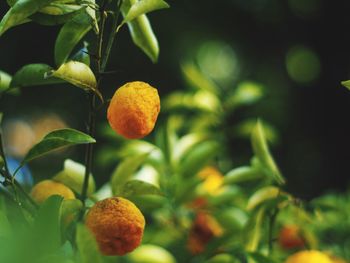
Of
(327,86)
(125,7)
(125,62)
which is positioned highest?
(125,7)

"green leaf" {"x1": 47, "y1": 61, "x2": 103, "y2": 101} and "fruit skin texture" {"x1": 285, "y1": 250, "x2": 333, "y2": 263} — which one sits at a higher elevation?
"green leaf" {"x1": 47, "y1": 61, "x2": 103, "y2": 101}

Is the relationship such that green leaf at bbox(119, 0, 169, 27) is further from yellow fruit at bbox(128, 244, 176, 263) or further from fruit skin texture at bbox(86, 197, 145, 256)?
yellow fruit at bbox(128, 244, 176, 263)

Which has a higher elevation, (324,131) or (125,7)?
(125,7)

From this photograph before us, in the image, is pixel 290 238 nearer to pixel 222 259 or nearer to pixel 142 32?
pixel 222 259

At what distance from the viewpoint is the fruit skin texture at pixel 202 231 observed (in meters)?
1.19

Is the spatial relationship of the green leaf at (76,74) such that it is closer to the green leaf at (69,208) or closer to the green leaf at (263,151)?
the green leaf at (69,208)

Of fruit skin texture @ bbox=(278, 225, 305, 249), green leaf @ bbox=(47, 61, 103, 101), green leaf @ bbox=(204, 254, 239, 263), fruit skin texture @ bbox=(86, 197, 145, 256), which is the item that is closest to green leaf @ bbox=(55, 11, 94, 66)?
green leaf @ bbox=(47, 61, 103, 101)

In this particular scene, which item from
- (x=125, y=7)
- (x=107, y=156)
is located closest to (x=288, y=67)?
(x=107, y=156)

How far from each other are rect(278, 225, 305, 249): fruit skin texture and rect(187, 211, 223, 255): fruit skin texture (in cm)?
13

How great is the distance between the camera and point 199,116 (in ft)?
5.14

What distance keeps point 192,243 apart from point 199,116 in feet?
1.46

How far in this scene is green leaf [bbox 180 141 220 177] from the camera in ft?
3.88

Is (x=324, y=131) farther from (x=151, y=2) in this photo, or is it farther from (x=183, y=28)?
(x=151, y=2)

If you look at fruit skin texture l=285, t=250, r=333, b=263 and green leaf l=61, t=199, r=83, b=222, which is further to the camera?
fruit skin texture l=285, t=250, r=333, b=263
